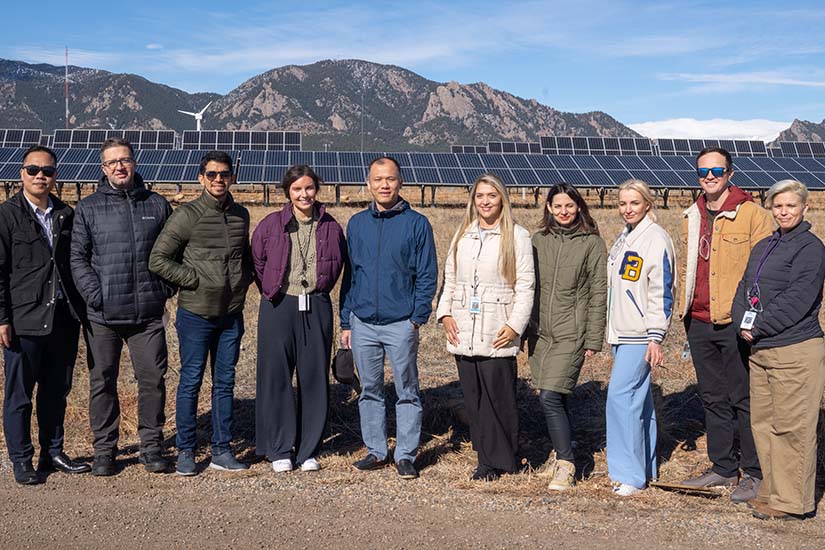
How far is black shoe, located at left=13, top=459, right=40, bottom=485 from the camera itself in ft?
16.1

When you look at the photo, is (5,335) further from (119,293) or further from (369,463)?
(369,463)

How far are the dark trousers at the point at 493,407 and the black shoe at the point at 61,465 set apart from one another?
8.19 ft

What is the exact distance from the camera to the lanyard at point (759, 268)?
14.6ft

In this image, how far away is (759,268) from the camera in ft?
14.6

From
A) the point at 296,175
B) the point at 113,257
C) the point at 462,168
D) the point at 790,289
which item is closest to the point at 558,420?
the point at 790,289

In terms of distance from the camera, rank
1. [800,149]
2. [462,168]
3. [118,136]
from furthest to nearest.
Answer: [800,149] < [118,136] < [462,168]

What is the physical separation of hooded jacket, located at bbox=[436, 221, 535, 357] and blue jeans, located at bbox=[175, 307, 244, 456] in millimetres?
1470

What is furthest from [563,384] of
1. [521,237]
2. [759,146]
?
[759,146]

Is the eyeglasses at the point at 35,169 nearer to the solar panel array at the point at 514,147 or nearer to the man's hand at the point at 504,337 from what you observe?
the man's hand at the point at 504,337

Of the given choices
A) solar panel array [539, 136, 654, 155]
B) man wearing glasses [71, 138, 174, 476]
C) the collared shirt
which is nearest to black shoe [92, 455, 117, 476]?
man wearing glasses [71, 138, 174, 476]

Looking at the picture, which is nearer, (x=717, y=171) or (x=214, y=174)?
(x=717, y=171)

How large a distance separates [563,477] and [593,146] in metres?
33.7

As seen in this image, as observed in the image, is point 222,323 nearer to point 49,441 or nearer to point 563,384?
point 49,441

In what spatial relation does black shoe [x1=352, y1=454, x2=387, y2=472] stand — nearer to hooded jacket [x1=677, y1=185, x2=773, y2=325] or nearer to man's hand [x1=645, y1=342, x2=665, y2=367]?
man's hand [x1=645, y1=342, x2=665, y2=367]
